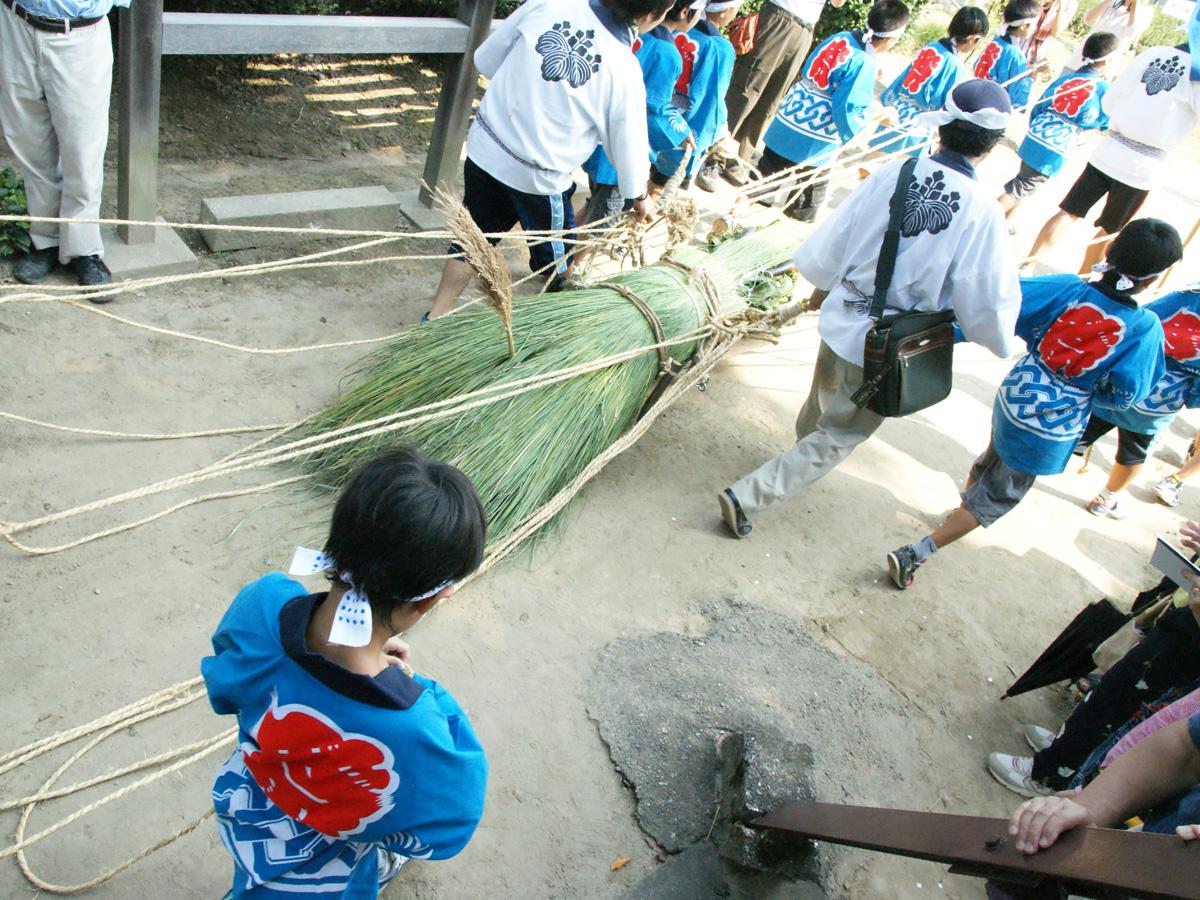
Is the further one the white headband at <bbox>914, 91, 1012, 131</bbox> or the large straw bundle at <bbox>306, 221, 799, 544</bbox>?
the large straw bundle at <bbox>306, 221, 799, 544</bbox>

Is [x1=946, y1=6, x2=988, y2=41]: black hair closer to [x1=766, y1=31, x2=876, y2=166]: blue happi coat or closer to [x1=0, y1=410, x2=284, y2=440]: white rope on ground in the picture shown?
[x1=766, y1=31, x2=876, y2=166]: blue happi coat

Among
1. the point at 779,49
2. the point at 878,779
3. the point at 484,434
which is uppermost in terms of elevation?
the point at 779,49

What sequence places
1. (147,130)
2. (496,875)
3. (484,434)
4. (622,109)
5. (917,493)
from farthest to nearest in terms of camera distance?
(917,493) → (147,130) → (622,109) → (484,434) → (496,875)

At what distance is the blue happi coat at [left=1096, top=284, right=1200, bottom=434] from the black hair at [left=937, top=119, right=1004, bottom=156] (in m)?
0.93

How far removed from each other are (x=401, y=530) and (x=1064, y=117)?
18.9ft

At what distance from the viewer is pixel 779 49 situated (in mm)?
6012

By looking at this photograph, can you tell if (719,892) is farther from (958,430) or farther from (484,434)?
(958,430)

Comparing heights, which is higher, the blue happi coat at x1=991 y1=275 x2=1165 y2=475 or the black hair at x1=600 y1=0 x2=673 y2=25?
the black hair at x1=600 y1=0 x2=673 y2=25

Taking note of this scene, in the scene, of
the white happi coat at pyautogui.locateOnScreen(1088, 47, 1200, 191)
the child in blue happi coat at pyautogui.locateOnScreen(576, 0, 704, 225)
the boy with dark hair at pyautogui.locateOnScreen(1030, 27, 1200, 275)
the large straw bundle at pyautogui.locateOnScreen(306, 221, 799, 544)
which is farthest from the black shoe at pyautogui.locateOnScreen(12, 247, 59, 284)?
the white happi coat at pyautogui.locateOnScreen(1088, 47, 1200, 191)

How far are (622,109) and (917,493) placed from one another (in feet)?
6.60

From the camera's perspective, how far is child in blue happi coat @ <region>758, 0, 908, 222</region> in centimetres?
510

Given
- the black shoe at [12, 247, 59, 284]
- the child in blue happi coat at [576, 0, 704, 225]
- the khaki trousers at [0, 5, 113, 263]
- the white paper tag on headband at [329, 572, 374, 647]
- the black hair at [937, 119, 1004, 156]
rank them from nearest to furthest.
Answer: the white paper tag on headband at [329, 572, 374, 647] → the black hair at [937, 119, 1004, 156] → the khaki trousers at [0, 5, 113, 263] → the black shoe at [12, 247, 59, 284] → the child in blue happi coat at [576, 0, 704, 225]

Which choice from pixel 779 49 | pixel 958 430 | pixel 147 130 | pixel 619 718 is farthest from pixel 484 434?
pixel 779 49

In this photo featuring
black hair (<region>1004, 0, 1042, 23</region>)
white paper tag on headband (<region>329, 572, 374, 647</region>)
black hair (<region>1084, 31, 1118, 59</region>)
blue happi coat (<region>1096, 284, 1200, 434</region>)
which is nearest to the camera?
white paper tag on headband (<region>329, 572, 374, 647</region>)
